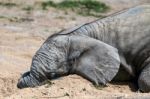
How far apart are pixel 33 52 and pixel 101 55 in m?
3.35

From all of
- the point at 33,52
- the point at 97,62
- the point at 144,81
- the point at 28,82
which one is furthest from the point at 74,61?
the point at 33,52

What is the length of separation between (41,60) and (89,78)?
0.66 m

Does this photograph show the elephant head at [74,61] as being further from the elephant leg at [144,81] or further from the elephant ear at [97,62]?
the elephant leg at [144,81]

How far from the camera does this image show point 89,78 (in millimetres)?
7562

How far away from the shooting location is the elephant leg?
24.4 ft

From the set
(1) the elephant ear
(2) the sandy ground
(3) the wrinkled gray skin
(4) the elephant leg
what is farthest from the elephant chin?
(4) the elephant leg

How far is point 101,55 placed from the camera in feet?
25.0

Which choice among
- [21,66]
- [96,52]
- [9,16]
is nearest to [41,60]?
[96,52]

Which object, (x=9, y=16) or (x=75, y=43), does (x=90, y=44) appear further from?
(x=9, y=16)

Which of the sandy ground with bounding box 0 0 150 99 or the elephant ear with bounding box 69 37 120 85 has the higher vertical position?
the elephant ear with bounding box 69 37 120 85

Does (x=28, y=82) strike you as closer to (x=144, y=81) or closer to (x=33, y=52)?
(x=144, y=81)

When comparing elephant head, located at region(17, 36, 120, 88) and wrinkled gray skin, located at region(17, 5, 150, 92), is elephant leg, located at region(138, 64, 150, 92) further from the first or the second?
elephant head, located at region(17, 36, 120, 88)

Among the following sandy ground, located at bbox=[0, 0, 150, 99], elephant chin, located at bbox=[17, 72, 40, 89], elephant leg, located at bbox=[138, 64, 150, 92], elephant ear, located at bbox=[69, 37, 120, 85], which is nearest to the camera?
sandy ground, located at bbox=[0, 0, 150, 99]

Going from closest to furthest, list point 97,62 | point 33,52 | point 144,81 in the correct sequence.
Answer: point 144,81 → point 97,62 → point 33,52
